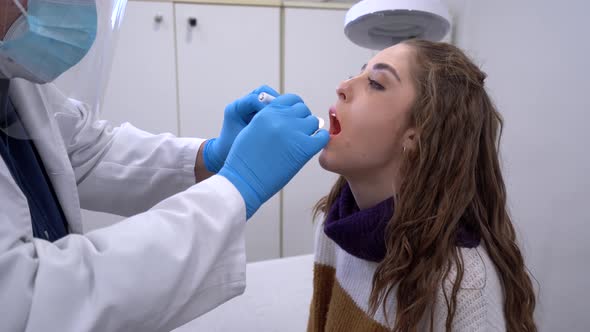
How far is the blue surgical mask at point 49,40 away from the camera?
0.55m

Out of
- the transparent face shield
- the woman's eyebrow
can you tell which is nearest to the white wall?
the woman's eyebrow

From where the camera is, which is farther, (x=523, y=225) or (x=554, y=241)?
(x=523, y=225)

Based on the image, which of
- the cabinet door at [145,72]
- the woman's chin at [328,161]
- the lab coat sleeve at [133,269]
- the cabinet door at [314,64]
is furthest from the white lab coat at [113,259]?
the cabinet door at [314,64]

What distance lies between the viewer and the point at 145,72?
192 cm

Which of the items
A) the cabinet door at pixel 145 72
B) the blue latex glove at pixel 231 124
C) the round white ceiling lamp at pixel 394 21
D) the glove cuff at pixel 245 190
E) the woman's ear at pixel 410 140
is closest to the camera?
the glove cuff at pixel 245 190

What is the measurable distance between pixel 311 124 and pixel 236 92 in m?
1.32

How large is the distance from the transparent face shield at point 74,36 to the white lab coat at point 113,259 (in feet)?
0.38

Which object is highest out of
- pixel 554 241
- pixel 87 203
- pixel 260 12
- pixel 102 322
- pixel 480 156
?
pixel 260 12

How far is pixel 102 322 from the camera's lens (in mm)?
525

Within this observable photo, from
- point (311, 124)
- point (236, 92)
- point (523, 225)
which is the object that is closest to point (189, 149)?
point (311, 124)

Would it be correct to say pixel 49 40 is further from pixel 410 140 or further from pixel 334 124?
pixel 410 140

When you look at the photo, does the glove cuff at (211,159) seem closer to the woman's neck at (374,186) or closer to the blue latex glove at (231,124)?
the blue latex glove at (231,124)

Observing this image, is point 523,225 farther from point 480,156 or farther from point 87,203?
point 87,203

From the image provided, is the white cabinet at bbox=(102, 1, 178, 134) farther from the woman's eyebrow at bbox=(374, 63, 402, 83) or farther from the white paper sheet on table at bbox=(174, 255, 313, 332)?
the woman's eyebrow at bbox=(374, 63, 402, 83)
